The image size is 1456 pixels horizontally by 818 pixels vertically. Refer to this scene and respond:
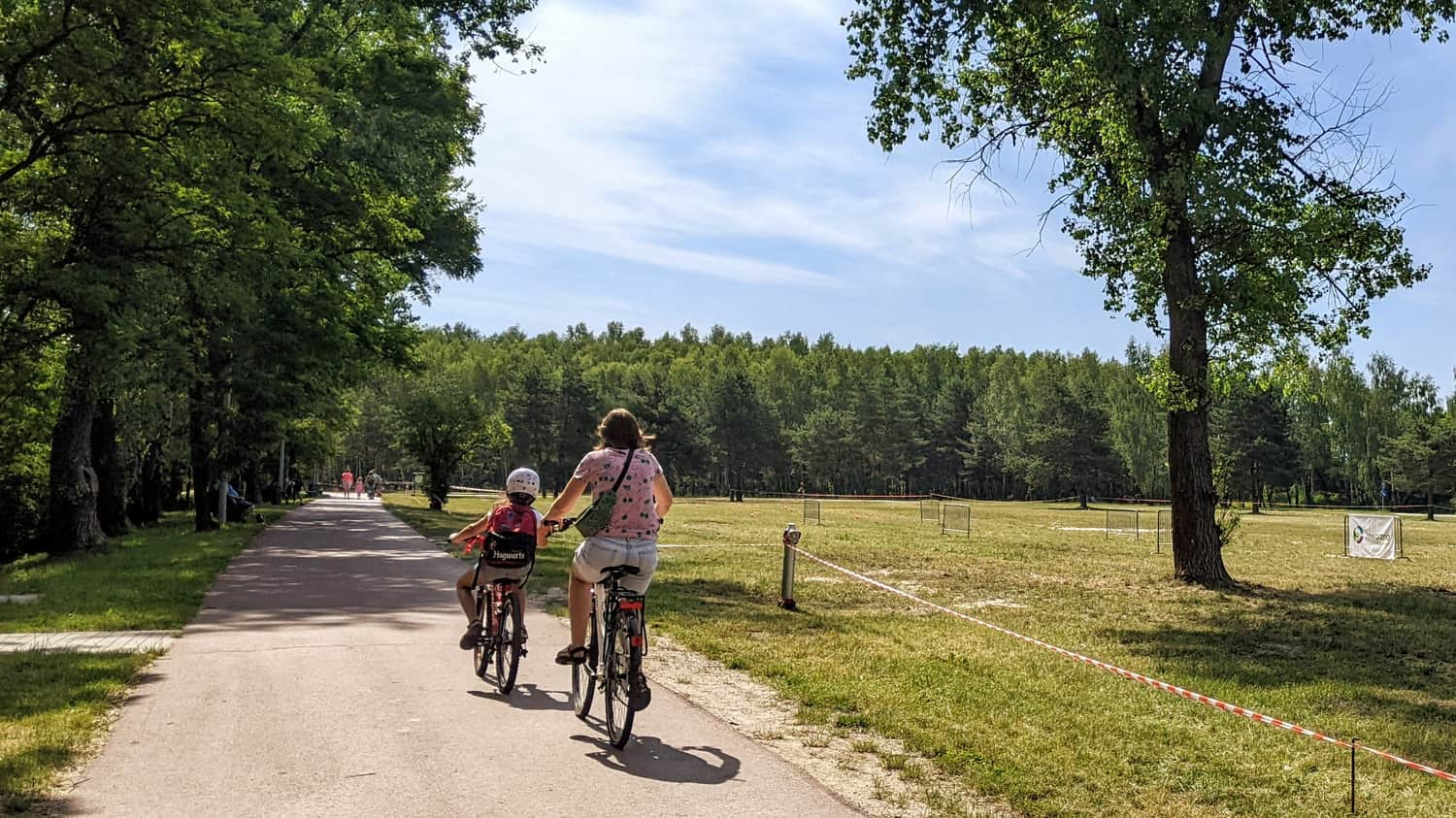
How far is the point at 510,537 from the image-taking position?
8.18 metres

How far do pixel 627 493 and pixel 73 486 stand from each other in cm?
1814

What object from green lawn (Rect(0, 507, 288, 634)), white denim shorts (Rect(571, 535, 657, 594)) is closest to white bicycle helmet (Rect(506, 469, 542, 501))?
white denim shorts (Rect(571, 535, 657, 594))

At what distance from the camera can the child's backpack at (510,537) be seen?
8188mm

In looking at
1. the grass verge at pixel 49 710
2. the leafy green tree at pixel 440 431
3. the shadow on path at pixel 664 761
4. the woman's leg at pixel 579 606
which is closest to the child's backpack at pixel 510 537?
the woman's leg at pixel 579 606

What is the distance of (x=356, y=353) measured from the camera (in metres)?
28.9

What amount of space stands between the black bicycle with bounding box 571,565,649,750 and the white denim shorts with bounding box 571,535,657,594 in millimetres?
45

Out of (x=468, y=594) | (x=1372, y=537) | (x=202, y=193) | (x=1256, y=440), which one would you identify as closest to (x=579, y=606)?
(x=468, y=594)

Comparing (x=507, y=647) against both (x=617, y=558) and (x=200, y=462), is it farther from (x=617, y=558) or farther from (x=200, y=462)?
(x=200, y=462)

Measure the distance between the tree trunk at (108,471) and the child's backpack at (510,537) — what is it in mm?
18653

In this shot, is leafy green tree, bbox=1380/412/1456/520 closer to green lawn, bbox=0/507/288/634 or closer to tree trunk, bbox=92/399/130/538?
tree trunk, bbox=92/399/130/538

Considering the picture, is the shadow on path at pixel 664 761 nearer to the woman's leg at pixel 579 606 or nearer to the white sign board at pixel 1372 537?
the woman's leg at pixel 579 606

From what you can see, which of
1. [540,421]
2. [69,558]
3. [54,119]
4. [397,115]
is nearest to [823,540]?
[397,115]

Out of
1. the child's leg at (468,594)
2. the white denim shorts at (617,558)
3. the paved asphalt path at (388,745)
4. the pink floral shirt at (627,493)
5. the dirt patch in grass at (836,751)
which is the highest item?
the pink floral shirt at (627,493)

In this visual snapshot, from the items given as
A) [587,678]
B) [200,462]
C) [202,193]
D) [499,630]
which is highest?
[202,193]
